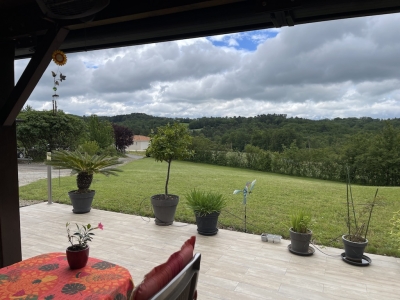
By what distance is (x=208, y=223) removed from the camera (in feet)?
12.8

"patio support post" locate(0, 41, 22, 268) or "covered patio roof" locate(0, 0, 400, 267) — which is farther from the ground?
"covered patio roof" locate(0, 0, 400, 267)

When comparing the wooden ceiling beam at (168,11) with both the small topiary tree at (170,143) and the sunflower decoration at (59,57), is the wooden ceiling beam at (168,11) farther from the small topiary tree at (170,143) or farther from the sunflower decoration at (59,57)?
the small topiary tree at (170,143)

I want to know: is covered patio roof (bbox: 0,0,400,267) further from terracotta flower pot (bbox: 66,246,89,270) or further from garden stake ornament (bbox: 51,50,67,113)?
terracotta flower pot (bbox: 66,246,89,270)

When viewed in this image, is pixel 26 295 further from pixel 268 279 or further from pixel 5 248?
pixel 268 279

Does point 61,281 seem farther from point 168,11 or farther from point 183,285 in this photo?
point 168,11

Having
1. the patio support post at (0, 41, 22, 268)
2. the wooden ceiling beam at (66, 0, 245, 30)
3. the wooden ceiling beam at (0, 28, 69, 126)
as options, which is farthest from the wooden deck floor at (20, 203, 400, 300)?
the wooden ceiling beam at (66, 0, 245, 30)

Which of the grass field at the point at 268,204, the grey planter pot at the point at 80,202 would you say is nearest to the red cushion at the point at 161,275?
the grass field at the point at 268,204

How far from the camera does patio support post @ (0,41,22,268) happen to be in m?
2.32

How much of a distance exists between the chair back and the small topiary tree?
329 cm

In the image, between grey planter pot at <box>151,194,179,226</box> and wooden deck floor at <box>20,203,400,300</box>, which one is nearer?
wooden deck floor at <box>20,203,400,300</box>

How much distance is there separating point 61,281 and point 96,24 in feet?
6.22

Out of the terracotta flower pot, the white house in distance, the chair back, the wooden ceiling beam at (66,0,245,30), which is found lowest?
the terracotta flower pot

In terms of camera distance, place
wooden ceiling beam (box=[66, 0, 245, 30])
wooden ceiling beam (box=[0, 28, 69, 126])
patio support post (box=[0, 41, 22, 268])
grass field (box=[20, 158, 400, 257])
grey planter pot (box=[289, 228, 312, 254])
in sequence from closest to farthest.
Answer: wooden ceiling beam (box=[66, 0, 245, 30]), wooden ceiling beam (box=[0, 28, 69, 126]), patio support post (box=[0, 41, 22, 268]), grey planter pot (box=[289, 228, 312, 254]), grass field (box=[20, 158, 400, 257])

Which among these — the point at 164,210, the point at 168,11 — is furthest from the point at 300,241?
the point at 168,11
